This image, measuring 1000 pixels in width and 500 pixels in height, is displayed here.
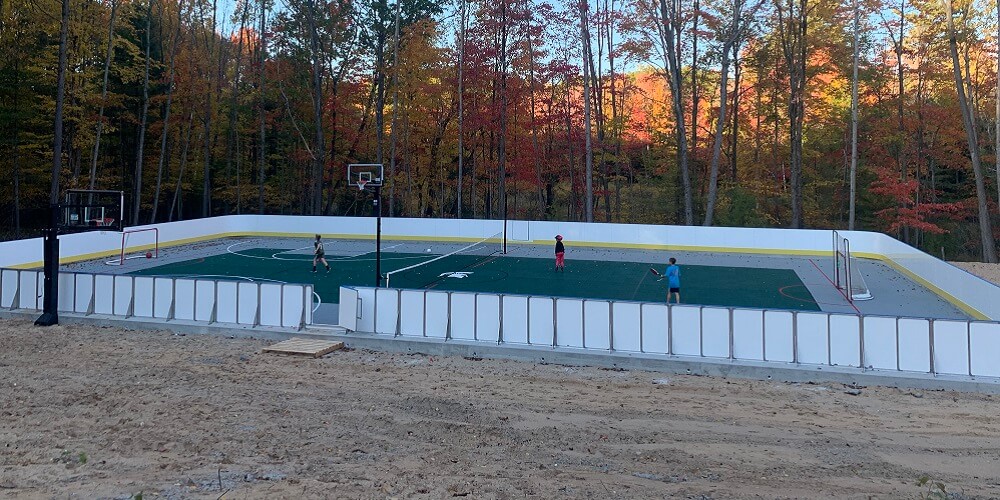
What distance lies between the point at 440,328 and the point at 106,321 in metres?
8.56

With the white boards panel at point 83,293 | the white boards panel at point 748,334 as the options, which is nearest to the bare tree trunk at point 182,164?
the white boards panel at point 83,293

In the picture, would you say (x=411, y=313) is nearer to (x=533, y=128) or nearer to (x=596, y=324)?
(x=596, y=324)

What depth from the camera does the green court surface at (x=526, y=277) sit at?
21312 mm

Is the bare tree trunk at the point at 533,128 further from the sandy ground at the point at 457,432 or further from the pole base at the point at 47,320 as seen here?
the sandy ground at the point at 457,432

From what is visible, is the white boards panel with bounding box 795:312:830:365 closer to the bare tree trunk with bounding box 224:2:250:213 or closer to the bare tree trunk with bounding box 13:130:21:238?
the bare tree trunk with bounding box 13:130:21:238

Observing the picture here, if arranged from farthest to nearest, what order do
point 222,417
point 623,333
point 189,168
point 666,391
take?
point 189,168, point 623,333, point 666,391, point 222,417

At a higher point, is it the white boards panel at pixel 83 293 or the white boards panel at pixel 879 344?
the white boards panel at pixel 83 293

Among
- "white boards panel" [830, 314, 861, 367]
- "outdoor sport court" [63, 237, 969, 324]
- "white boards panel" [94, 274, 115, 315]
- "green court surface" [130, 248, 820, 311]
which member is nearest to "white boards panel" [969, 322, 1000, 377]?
"white boards panel" [830, 314, 861, 367]

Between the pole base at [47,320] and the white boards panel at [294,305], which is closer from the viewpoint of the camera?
the white boards panel at [294,305]

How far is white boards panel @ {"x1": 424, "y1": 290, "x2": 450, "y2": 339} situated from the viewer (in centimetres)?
1467

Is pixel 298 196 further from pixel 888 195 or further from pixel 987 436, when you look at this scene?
pixel 987 436

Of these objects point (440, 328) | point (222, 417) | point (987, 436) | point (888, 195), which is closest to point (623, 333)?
point (440, 328)

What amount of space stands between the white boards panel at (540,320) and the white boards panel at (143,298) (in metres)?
9.27

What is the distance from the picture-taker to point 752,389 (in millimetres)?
11781
